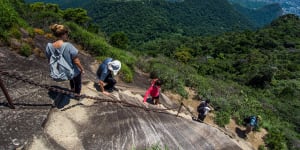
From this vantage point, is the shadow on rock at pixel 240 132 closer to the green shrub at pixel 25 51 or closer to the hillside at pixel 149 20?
the green shrub at pixel 25 51

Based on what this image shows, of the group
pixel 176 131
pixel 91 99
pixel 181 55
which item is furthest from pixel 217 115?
pixel 181 55

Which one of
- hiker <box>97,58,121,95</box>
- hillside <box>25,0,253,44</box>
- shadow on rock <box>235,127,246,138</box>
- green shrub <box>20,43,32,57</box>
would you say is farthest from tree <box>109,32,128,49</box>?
hillside <box>25,0,253,44</box>

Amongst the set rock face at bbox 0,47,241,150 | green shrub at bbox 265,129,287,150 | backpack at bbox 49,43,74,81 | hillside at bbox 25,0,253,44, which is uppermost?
backpack at bbox 49,43,74,81

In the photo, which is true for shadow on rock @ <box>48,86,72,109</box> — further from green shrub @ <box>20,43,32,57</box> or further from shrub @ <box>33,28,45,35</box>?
shrub @ <box>33,28,45,35</box>

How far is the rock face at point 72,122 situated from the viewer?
18.6 ft

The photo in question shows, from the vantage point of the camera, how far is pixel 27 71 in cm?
772

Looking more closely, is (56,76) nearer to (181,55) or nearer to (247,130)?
(247,130)

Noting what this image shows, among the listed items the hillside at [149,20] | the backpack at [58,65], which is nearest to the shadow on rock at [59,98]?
the backpack at [58,65]

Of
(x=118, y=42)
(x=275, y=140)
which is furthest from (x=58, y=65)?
(x=118, y=42)

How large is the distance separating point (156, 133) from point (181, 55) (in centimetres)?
5571

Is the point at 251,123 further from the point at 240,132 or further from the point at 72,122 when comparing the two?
the point at 72,122

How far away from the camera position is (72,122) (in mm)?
6492

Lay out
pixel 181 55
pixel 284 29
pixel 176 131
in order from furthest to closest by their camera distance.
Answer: pixel 284 29, pixel 181 55, pixel 176 131

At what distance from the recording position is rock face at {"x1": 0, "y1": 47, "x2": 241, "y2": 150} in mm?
5672
